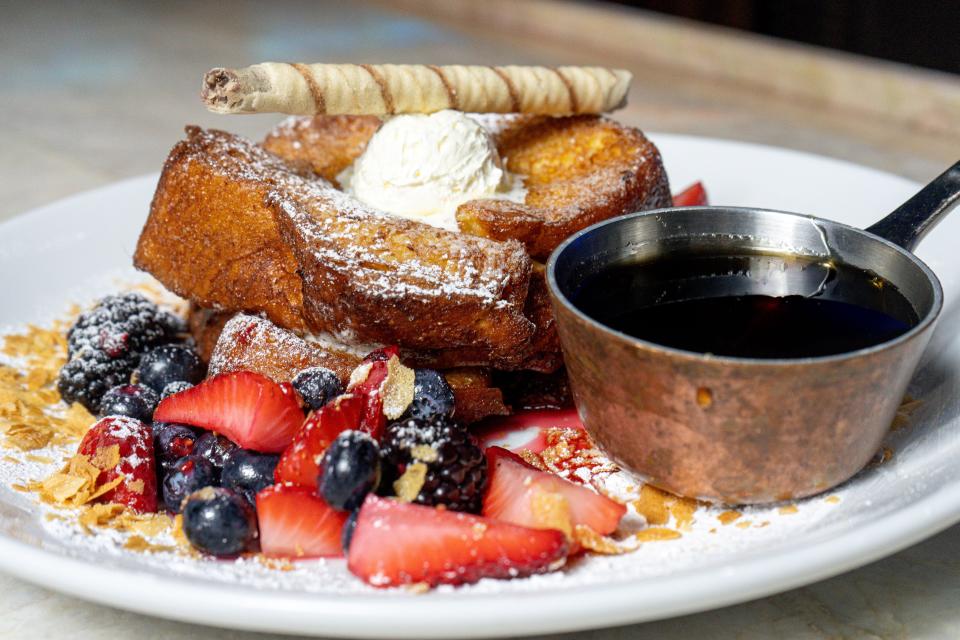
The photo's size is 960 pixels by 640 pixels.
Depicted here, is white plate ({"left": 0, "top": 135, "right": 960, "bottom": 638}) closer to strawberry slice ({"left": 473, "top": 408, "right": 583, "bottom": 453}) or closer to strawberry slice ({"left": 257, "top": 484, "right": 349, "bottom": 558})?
strawberry slice ({"left": 257, "top": 484, "right": 349, "bottom": 558})

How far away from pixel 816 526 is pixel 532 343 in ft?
1.67

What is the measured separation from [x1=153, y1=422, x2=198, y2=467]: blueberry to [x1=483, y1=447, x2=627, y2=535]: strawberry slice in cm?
41

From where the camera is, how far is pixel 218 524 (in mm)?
1198

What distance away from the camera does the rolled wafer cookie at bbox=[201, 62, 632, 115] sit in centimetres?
157

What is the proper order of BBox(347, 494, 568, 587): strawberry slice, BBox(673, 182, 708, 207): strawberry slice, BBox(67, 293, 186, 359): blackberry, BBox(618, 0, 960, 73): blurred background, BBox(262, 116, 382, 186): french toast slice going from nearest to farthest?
BBox(347, 494, 568, 587): strawberry slice < BBox(67, 293, 186, 359): blackberry < BBox(262, 116, 382, 186): french toast slice < BBox(673, 182, 708, 207): strawberry slice < BBox(618, 0, 960, 73): blurred background

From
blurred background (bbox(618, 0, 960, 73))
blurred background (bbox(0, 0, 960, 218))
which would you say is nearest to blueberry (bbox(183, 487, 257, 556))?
blurred background (bbox(0, 0, 960, 218))

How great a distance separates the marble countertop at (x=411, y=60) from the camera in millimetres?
1171

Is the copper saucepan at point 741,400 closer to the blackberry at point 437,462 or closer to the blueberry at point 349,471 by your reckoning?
the blackberry at point 437,462

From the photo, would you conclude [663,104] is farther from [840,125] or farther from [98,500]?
[98,500]

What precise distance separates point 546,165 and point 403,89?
33cm

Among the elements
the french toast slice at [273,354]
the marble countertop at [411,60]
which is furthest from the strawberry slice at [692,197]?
the marble countertop at [411,60]

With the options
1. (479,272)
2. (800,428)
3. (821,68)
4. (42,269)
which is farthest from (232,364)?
(821,68)

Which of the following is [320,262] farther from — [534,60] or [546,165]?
[534,60]

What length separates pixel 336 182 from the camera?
6.16 ft
